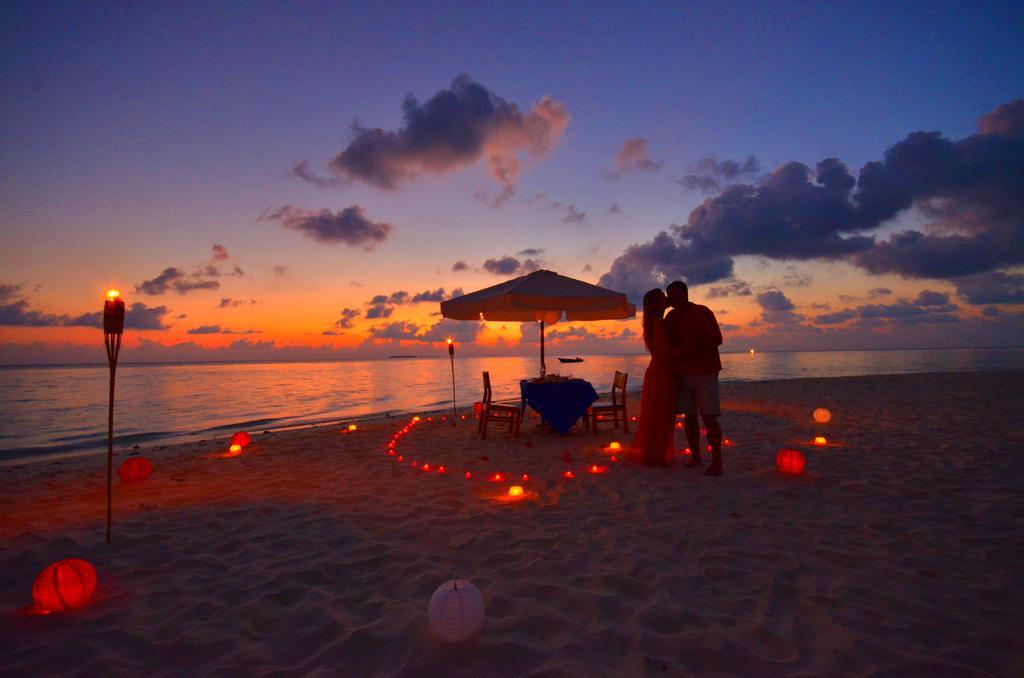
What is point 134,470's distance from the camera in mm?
5836

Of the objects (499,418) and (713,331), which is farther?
(499,418)

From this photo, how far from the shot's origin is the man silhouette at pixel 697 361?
5.27 m

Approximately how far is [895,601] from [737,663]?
48.3 inches

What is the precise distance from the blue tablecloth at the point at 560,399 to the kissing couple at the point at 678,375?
1.96 m

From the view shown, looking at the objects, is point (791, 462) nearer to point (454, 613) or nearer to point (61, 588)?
point (454, 613)

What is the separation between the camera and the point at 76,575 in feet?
8.93

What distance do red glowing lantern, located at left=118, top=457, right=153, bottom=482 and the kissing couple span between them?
639cm

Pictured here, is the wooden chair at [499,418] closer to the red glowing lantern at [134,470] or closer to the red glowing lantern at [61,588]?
the red glowing lantern at [134,470]

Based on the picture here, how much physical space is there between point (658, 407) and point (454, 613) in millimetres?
4005

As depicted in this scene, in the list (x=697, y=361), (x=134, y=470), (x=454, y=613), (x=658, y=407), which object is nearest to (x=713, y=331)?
(x=697, y=361)

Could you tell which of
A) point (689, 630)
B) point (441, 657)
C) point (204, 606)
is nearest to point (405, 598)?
point (441, 657)

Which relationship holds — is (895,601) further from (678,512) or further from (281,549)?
(281,549)

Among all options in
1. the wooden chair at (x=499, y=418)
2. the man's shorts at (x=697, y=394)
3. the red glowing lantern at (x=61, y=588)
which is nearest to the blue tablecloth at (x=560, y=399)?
the wooden chair at (x=499, y=418)

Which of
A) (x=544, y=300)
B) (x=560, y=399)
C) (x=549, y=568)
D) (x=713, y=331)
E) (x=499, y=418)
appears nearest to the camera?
(x=549, y=568)
